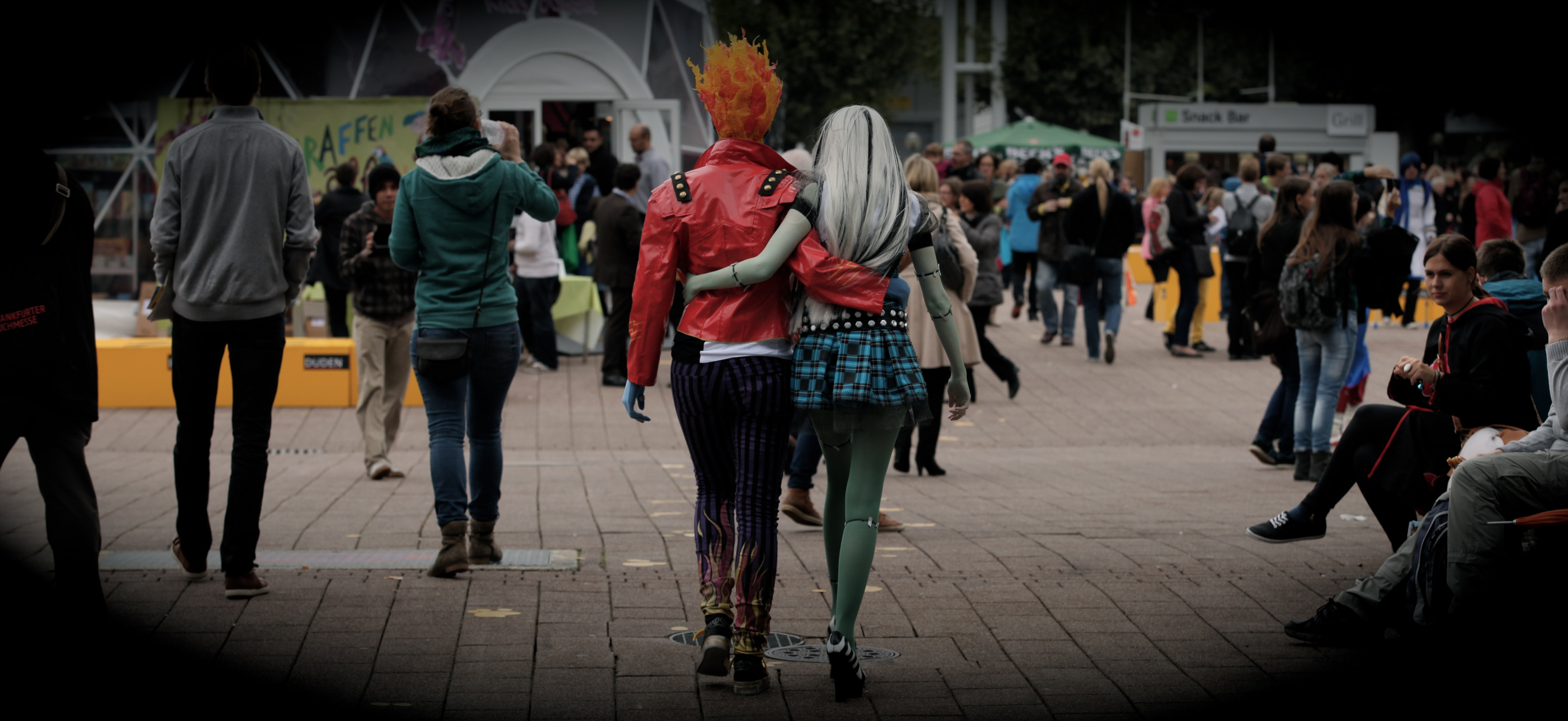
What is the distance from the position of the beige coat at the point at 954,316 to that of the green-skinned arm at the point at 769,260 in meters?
3.67

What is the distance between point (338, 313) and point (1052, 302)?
759 centimetres

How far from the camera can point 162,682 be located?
12.5 feet

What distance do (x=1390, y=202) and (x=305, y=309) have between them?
9.57 metres

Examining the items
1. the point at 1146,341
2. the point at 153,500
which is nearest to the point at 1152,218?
the point at 1146,341

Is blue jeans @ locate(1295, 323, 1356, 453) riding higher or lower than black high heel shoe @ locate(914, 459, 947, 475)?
higher

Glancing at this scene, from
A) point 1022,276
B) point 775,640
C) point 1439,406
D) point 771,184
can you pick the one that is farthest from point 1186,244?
point 771,184

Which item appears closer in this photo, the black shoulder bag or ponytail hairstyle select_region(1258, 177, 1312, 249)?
the black shoulder bag

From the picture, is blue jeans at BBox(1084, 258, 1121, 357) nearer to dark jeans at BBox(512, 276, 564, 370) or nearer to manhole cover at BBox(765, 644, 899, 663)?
dark jeans at BBox(512, 276, 564, 370)

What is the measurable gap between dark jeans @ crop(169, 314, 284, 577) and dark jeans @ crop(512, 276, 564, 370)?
734cm

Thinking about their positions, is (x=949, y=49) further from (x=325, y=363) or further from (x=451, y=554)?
(x=451, y=554)

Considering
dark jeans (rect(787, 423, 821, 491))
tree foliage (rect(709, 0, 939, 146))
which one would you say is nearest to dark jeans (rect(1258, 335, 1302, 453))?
dark jeans (rect(787, 423, 821, 491))

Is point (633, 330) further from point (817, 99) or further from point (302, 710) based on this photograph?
point (817, 99)

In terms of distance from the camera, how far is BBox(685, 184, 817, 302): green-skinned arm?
387 centimetres

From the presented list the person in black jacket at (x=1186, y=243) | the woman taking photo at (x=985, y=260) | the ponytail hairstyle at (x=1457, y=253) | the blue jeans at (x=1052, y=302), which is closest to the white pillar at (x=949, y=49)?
the blue jeans at (x=1052, y=302)
